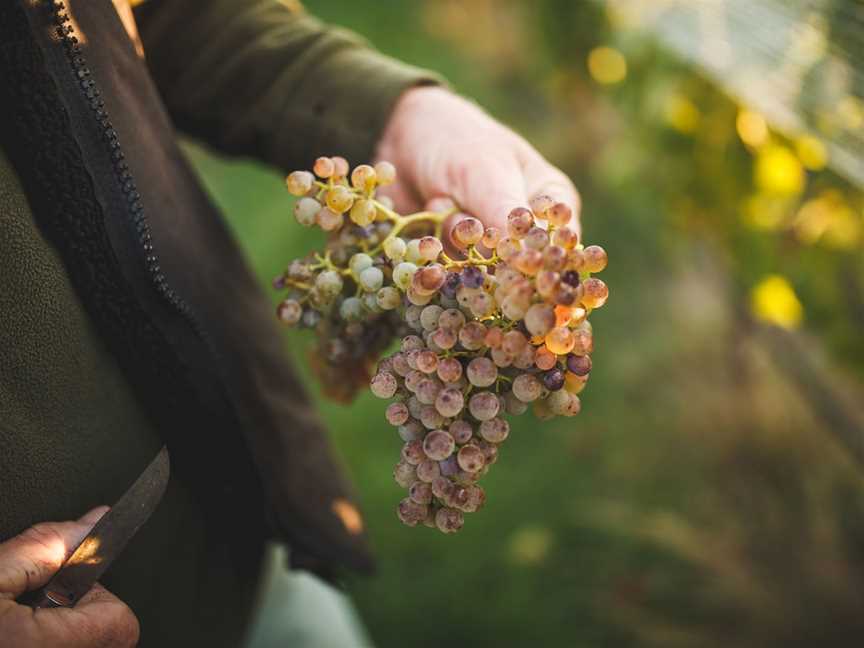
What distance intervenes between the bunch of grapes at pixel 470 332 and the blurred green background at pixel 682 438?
95 centimetres

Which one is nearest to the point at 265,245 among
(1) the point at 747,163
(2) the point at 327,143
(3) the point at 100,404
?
(1) the point at 747,163

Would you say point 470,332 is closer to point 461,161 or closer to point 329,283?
point 329,283

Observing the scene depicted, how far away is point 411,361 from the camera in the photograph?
2.74 ft

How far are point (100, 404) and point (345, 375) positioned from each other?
13.5 inches

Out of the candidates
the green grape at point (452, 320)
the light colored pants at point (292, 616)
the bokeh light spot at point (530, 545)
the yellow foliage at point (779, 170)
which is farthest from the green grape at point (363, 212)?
the bokeh light spot at point (530, 545)

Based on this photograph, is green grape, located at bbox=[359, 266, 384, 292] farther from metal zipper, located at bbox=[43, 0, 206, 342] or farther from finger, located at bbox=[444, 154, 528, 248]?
metal zipper, located at bbox=[43, 0, 206, 342]

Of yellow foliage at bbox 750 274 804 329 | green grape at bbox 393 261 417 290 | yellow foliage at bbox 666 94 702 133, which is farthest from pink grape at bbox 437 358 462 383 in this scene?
yellow foliage at bbox 666 94 702 133

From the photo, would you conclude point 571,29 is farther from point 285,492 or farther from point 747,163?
point 285,492

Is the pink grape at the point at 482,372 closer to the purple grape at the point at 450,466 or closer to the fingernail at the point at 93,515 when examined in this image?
the purple grape at the point at 450,466

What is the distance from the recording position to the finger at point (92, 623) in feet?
2.60

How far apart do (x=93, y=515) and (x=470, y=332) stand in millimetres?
510

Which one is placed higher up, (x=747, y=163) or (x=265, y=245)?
(x=747, y=163)

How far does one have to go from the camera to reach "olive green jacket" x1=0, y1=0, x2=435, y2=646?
88 centimetres

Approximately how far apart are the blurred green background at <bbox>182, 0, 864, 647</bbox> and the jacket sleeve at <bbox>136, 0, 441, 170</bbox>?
2.98ft
